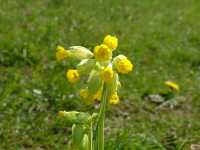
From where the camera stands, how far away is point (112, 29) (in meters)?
7.67

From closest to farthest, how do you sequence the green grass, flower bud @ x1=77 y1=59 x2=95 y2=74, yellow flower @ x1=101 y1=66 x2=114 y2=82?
1. yellow flower @ x1=101 y1=66 x2=114 y2=82
2. flower bud @ x1=77 y1=59 x2=95 y2=74
3. the green grass

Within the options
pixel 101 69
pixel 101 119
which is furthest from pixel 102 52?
pixel 101 119

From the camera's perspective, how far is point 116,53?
20.2ft

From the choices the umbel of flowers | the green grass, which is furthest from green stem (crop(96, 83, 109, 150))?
the green grass

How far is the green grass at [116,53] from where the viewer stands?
4488 mm

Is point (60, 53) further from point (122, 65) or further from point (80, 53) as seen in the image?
point (122, 65)

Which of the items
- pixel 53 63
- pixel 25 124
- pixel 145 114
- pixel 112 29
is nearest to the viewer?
pixel 25 124

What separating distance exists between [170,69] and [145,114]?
5.03 ft

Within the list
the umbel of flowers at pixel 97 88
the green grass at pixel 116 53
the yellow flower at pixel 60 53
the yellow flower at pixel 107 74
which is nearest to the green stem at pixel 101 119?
the umbel of flowers at pixel 97 88

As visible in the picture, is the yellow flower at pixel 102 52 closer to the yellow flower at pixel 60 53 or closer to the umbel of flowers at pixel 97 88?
the umbel of flowers at pixel 97 88

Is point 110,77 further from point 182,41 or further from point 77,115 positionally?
point 182,41

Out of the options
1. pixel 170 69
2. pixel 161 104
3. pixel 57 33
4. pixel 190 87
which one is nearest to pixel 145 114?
pixel 161 104

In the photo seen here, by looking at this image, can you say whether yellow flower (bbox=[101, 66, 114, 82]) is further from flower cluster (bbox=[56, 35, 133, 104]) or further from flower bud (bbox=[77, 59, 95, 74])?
flower bud (bbox=[77, 59, 95, 74])

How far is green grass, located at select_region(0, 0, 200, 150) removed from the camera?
4488mm
